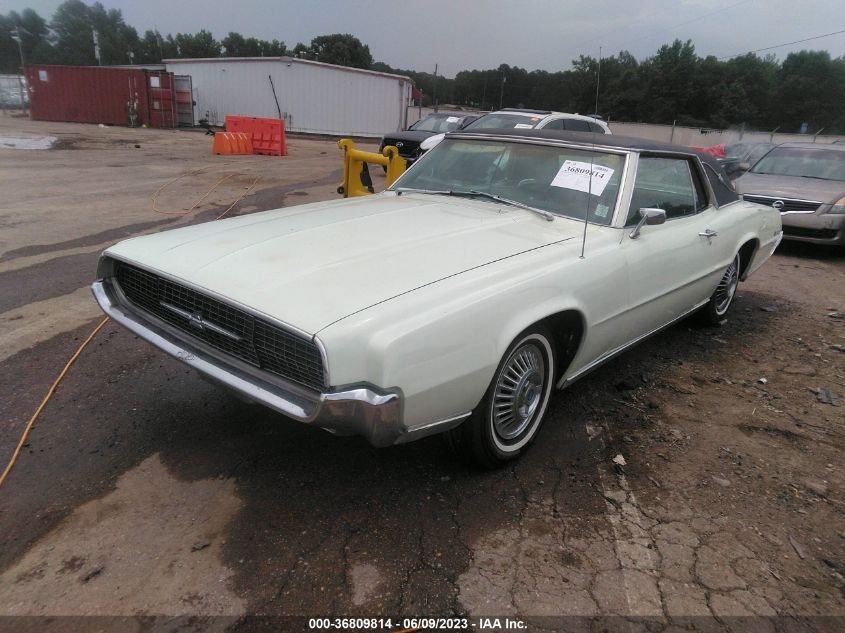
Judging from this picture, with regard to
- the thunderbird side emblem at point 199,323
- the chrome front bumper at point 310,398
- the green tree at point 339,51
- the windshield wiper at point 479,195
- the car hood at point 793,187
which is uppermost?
the green tree at point 339,51

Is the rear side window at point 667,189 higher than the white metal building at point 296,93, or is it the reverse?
the white metal building at point 296,93

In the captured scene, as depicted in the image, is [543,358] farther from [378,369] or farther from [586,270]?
[378,369]

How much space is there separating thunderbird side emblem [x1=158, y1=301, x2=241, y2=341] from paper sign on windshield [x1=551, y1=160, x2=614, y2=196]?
211 centimetres

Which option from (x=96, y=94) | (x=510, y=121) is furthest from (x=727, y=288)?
(x=96, y=94)

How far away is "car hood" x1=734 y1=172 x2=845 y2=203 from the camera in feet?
25.9

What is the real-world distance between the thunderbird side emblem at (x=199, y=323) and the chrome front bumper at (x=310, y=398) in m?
0.10

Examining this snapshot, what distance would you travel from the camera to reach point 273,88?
1160 inches

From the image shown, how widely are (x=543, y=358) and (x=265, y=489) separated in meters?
1.46

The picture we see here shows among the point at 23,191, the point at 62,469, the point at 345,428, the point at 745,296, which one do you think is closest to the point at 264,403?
the point at 345,428

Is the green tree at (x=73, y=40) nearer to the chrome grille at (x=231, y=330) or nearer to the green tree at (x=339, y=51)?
the green tree at (x=339, y=51)

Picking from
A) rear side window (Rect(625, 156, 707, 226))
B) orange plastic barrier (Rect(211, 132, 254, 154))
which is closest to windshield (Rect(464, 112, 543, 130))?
rear side window (Rect(625, 156, 707, 226))

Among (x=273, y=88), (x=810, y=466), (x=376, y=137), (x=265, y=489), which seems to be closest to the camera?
(x=265, y=489)

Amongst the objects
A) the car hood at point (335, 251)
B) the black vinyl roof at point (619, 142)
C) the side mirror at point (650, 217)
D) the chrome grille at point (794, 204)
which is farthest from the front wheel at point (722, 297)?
the chrome grille at point (794, 204)

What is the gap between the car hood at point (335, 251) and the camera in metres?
2.23
